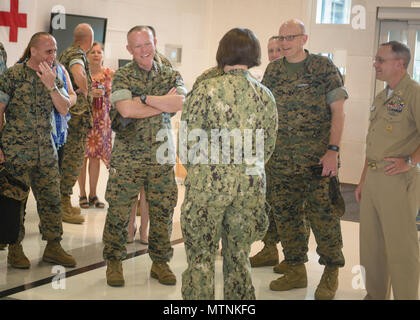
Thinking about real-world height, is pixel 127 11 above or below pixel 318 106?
above

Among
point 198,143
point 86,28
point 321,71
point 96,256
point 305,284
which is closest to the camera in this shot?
point 198,143

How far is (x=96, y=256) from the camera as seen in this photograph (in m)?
4.13

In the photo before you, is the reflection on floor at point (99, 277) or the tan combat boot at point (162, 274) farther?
the tan combat boot at point (162, 274)

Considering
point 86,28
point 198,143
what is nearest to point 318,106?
point 198,143

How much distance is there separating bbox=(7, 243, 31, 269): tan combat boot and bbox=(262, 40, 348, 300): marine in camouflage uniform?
1.75 m

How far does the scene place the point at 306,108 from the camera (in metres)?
3.42

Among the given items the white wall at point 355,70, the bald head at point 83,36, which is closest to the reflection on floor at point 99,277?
the bald head at point 83,36

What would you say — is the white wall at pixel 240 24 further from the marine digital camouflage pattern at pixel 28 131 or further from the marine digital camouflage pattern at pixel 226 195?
the marine digital camouflage pattern at pixel 226 195

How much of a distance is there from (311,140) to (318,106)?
217mm

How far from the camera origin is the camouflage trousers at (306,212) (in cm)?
340

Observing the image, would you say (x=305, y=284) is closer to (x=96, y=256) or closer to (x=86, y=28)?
(x=96, y=256)

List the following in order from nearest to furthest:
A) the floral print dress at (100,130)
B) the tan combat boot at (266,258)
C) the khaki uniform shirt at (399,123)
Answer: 1. the khaki uniform shirt at (399,123)
2. the tan combat boot at (266,258)
3. the floral print dress at (100,130)

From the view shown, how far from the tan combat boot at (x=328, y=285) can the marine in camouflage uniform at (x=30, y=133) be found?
6.06ft
